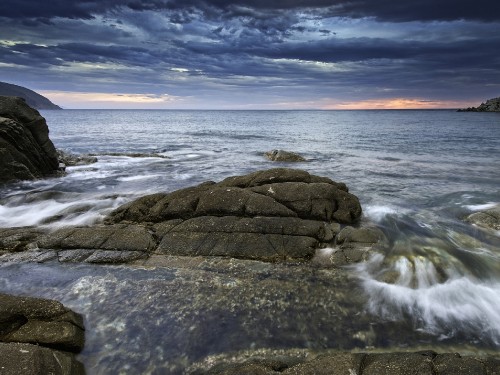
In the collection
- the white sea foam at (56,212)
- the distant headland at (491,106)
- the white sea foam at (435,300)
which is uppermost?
the distant headland at (491,106)

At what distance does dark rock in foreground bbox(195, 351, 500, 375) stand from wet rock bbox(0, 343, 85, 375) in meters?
2.80

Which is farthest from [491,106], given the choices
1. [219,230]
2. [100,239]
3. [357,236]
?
[100,239]

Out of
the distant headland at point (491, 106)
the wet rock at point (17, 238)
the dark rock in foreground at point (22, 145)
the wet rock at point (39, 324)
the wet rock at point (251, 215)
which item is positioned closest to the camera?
the wet rock at point (39, 324)

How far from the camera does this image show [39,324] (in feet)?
23.1

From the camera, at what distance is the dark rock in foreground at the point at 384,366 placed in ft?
18.4

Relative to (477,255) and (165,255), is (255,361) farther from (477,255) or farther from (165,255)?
(477,255)

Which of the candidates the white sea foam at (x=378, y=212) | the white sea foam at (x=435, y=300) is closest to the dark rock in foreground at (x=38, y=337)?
the white sea foam at (x=435, y=300)

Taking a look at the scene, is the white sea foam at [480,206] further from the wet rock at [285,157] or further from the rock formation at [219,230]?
the wet rock at [285,157]

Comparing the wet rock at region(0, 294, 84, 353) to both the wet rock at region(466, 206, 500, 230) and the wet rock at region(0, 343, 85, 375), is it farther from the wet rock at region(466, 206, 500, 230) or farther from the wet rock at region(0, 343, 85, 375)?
the wet rock at region(466, 206, 500, 230)

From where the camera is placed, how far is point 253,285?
9602 mm

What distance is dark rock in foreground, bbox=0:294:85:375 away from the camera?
18.8 feet

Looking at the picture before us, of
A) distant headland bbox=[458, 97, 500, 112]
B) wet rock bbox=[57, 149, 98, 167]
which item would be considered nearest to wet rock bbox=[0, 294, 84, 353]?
wet rock bbox=[57, 149, 98, 167]

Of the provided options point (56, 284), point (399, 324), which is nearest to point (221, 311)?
point (399, 324)

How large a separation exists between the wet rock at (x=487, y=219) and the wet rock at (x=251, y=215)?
5.17 meters
